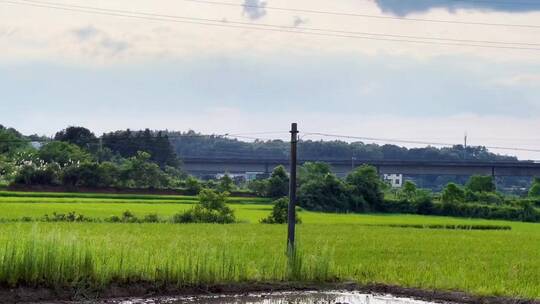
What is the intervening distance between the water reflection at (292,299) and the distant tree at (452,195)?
5165 centimetres

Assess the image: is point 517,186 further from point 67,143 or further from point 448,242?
point 448,242

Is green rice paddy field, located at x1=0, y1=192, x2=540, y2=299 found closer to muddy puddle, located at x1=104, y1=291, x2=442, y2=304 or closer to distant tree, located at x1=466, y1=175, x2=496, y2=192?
muddy puddle, located at x1=104, y1=291, x2=442, y2=304

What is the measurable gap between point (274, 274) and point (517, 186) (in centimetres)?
11328

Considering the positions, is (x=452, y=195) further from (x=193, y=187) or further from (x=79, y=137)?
(x=79, y=137)

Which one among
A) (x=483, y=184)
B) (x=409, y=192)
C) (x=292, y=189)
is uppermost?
(x=483, y=184)

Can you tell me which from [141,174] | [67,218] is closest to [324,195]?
[141,174]

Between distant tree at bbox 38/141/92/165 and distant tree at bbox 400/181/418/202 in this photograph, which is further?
distant tree at bbox 38/141/92/165

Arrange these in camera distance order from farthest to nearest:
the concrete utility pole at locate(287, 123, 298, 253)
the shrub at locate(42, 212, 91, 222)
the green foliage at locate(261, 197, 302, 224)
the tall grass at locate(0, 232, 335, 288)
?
the green foliage at locate(261, 197, 302, 224), the shrub at locate(42, 212, 91, 222), the concrete utility pole at locate(287, 123, 298, 253), the tall grass at locate(0, 232, 335, 288)

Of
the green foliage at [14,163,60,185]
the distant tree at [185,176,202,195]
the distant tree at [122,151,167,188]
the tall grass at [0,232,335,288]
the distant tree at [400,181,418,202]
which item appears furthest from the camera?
the distant tree at [400,181,418,202]

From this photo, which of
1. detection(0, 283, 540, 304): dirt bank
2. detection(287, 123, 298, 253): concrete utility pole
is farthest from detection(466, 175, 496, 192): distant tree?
detection(287, 123, 298, 253): concrete utility pole

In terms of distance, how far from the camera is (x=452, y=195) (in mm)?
64500

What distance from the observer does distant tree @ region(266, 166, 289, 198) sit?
6166 centimetres

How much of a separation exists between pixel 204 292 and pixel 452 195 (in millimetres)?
53384

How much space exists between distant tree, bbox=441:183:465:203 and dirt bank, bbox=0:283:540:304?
167 ft
